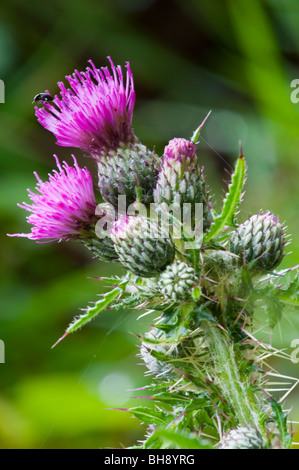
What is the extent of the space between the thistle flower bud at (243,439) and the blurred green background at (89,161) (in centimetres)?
152

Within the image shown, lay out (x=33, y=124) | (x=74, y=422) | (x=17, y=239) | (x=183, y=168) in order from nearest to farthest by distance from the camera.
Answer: (x=183, y=168) < (x=74, y=422) < (x=17, y=239) < (x=33, y=124)

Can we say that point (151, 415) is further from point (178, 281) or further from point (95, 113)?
point (95, 113)

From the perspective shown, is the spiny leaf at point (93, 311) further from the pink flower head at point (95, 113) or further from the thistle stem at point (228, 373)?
the pink flower head at point (95, 113)

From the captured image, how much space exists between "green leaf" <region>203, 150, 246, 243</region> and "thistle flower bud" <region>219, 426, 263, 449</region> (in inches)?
20.0

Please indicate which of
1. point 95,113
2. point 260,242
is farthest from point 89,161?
point 260,242

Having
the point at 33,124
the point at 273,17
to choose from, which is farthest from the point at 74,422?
the point at 273,17

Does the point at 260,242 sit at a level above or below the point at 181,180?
below

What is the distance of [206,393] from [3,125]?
3228mm

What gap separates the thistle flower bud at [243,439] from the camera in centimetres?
132

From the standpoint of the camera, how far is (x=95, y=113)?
1925mm

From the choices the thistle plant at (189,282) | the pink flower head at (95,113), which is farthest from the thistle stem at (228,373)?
the pink flower head at (95,113)

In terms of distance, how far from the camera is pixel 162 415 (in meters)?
1.62

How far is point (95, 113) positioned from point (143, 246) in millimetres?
598

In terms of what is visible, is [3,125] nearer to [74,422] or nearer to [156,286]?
[74,422]
